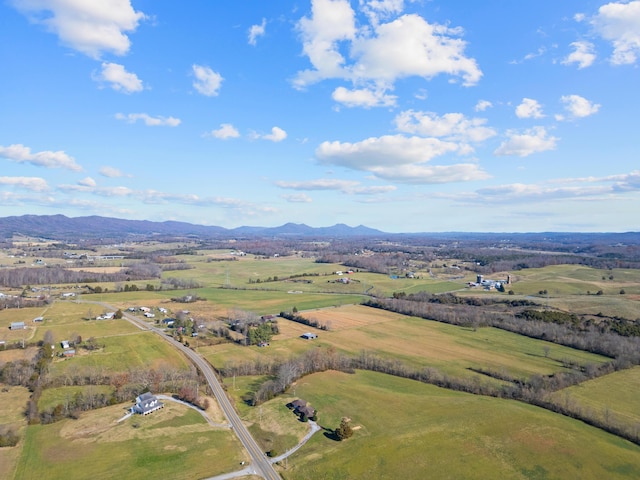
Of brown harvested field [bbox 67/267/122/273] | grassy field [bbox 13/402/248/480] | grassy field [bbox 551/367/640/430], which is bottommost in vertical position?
grassy field [bbox 13/402/248/480]

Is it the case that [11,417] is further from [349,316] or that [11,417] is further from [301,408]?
[349,316]

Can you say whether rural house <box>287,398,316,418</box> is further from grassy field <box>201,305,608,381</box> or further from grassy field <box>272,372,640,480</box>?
grassy field <box>201,305,608,381</box>

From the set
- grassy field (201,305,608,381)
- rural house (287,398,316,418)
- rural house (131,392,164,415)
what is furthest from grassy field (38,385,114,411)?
rural house (287,398,316,418)

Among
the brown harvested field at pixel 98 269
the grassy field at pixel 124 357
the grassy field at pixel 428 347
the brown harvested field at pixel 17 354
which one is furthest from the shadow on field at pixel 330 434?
the brown harvested field at pixel 98 269

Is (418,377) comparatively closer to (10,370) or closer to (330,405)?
(330,405)

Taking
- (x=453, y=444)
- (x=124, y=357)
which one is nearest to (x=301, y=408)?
(x=453, y=444)

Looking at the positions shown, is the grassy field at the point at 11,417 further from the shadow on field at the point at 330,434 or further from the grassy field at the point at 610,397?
the grassy field at the point at 610,397
